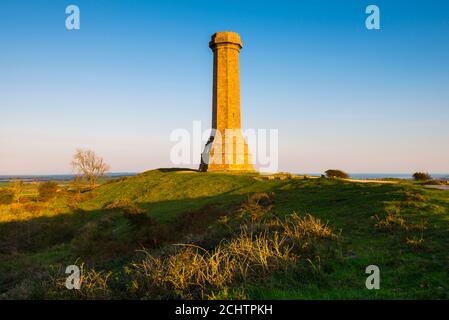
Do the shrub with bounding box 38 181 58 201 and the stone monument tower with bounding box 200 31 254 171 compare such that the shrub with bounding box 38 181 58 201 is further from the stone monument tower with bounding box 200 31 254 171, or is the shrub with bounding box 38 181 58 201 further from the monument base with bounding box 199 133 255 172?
the stone monument tower with bounding box 200 31 254 171

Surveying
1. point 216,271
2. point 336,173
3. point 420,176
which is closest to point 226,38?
point 336,173

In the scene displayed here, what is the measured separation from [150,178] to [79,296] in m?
39.9

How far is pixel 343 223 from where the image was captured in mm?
12352

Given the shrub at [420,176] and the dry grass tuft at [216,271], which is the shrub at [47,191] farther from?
the shrub at [420,176]

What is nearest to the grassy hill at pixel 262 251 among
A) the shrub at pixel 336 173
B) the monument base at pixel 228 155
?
the monument base at pixel 228 155

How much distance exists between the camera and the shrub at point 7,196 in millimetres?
37938

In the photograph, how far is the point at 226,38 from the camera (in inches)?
1806

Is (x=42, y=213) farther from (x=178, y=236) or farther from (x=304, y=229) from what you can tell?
(x=304, y=229)

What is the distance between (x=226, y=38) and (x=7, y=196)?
1383 inches

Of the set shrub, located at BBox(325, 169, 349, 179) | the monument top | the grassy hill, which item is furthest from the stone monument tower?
the grassy hill

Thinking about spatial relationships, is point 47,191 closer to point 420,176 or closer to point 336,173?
point 336,173

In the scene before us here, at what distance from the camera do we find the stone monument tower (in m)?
45.3
